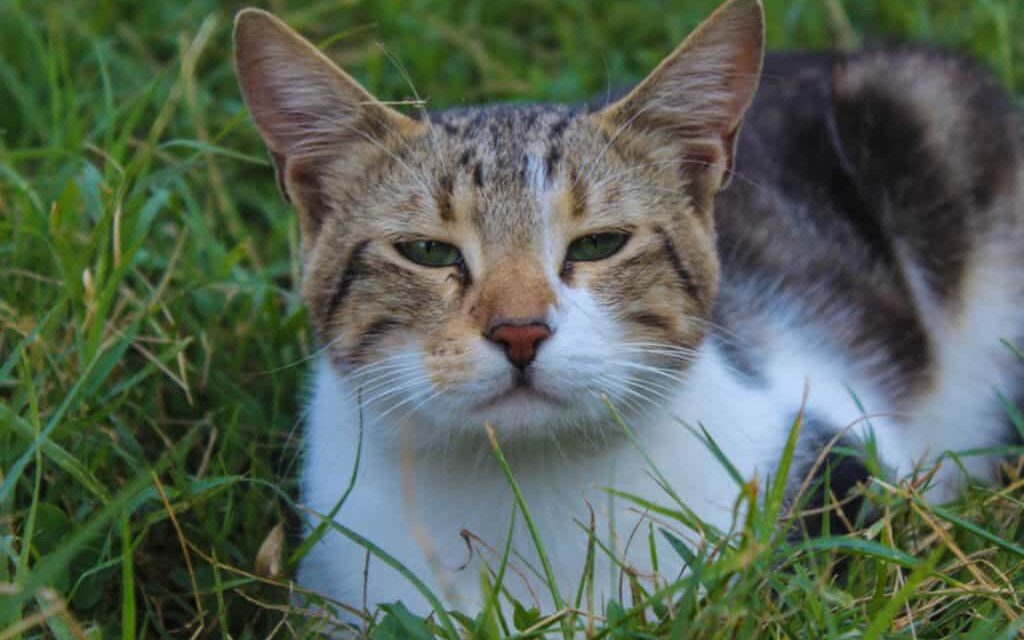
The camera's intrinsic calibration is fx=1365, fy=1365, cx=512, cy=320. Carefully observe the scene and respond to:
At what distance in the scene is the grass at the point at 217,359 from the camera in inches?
95.7

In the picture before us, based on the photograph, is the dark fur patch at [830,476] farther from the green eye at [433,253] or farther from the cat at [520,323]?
the green eye at [433,253]

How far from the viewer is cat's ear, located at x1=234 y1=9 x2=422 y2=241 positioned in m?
2.67

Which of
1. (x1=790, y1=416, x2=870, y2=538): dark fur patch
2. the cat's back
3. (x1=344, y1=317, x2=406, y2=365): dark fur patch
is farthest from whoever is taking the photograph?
the cat's back

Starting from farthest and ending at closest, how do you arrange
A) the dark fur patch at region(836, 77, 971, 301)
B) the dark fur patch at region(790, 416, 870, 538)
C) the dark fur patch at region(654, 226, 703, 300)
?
the dark fur patch at region(836, 77, 971, 301), the dark fur patch at region(790, 416, 870, 538), the dark fur patch at region(654, 226, 703, 300)

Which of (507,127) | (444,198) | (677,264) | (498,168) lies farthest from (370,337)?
(677,264)

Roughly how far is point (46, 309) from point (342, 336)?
3.51ft

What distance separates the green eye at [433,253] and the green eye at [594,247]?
213 mm

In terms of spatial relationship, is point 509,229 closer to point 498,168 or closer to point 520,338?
point 498,168

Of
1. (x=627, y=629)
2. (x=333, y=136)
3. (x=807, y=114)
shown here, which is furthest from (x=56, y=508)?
(x=807, y=114)

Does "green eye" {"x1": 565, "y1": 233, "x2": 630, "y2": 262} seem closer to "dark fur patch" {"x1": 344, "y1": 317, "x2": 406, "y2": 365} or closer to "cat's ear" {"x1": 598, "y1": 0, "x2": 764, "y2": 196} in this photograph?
"cat's ear" {"x1": 598, "y1": 0, "x2": 764, "y2": 196}

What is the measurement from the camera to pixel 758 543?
2240 mm

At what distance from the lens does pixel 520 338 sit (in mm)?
2350

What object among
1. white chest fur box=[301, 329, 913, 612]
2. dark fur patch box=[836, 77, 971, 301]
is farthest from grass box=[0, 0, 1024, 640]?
dark fur patch box=[836, 77, 971, 301]

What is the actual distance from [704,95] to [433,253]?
67cm
